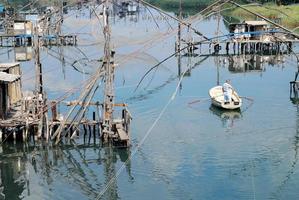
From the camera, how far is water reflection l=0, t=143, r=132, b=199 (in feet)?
59.2

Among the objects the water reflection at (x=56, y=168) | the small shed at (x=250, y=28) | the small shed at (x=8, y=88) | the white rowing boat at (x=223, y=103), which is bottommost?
the water reflection at (x=56, y=168)

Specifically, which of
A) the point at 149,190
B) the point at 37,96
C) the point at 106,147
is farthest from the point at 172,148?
the point at 37,96

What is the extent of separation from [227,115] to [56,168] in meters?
10.7

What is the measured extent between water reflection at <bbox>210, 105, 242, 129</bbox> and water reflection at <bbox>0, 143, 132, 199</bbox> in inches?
272

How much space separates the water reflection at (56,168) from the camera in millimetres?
18047

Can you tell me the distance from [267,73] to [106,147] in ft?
70.2

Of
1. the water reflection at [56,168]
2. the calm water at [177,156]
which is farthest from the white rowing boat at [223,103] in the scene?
the water reflection at [56,168]

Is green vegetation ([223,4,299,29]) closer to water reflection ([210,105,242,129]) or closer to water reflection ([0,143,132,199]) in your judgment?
water reflection ([210,105,242,129])

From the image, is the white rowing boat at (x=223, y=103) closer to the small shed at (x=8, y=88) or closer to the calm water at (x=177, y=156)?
the calm water at (x=177, y=156)

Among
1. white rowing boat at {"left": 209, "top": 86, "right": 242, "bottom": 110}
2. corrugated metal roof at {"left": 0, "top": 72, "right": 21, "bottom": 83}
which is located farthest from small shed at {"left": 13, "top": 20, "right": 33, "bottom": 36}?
corrugated metal roof at {"left": 0, "top": 72, "right": 21, "bottom": 83}

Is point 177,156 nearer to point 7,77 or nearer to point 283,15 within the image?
point 7,77

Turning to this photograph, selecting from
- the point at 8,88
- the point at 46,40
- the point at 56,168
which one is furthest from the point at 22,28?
the point at 56,168

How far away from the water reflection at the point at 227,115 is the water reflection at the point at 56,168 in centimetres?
→ 691

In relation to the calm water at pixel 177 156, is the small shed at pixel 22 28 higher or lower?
higher
